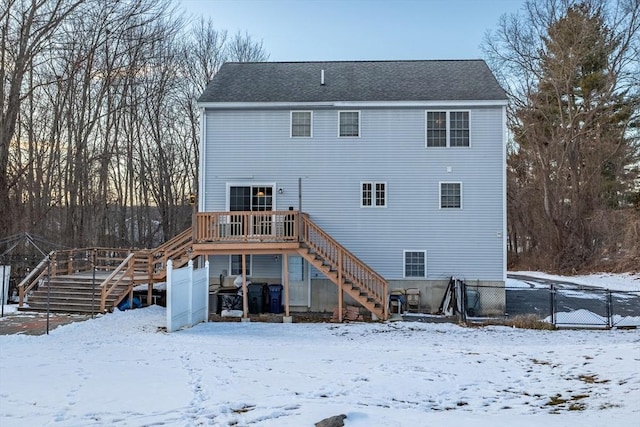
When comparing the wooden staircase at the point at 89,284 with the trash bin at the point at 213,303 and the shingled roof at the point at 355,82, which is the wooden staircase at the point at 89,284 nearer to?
the trash bin at the point at 213,303

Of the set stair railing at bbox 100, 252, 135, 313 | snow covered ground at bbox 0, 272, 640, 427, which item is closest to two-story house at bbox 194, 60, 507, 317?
stair railing at bbox 100, 252, 135, 313

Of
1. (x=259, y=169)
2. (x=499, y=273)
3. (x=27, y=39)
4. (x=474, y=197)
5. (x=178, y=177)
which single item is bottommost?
(x=499, y=273)

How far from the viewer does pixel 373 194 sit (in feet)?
55.4

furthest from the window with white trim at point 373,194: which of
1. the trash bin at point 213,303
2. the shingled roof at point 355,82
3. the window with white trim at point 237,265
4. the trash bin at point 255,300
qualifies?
the trash bin at point 213,303

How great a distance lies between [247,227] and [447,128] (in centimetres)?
750

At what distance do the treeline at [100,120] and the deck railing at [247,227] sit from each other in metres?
9.65

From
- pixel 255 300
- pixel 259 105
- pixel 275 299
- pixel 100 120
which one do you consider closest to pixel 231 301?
pixel 255 300

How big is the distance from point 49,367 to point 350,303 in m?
9.97

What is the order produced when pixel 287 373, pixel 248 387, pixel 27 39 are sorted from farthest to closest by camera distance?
1. pixel 27 39
2. pixel 287 373
3. pixel 248 387

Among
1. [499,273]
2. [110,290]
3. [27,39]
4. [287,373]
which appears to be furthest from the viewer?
[27,39]

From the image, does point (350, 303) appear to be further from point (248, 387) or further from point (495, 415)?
point (495, 415)

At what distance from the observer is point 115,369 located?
321 inches

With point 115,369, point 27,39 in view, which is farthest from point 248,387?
point 27,39

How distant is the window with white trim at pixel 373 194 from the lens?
16.9 metres
